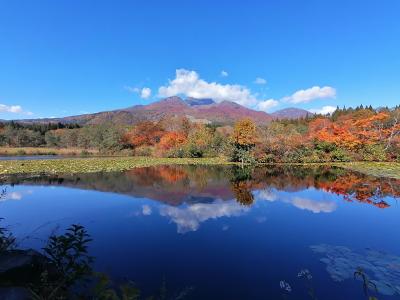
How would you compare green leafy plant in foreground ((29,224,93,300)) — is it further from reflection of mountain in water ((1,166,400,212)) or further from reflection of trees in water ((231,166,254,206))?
reflection of trees in water ((231,166,254,206))

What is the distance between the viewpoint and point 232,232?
9688 mm

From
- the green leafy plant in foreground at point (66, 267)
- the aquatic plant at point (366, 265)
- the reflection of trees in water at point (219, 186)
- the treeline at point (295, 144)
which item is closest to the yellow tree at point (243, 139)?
the treeline at point (295, 144)

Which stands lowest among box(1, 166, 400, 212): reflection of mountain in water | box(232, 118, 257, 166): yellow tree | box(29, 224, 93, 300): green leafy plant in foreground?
box(1, 166, 400, 212): reflection of mountain in water

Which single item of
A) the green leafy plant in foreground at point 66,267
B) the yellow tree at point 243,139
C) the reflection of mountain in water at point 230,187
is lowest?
the reflection of mountain in water at point 230,187

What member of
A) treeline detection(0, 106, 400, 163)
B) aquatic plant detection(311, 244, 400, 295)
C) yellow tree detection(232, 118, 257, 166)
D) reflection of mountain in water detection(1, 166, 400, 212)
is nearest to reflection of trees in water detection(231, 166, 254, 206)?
reflection of mountain in water detection(1, 166, 400, 212)

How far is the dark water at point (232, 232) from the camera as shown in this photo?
6.27 metres

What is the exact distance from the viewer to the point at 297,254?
7.81 m

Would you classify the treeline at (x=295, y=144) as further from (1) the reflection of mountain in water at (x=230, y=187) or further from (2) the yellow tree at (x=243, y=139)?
(1) the reflection of mountain in water at (x=230, y=187)

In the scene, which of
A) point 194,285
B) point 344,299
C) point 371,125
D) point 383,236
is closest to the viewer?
point 344,299

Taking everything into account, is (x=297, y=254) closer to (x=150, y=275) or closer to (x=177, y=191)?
(x=150, y=275)

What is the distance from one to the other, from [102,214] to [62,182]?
32.0 feet

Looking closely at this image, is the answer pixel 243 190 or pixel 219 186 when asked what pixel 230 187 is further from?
pixel 243 190

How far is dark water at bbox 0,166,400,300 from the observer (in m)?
6.27

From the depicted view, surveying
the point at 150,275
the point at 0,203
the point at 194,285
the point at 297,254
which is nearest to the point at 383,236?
the point at 297,254
